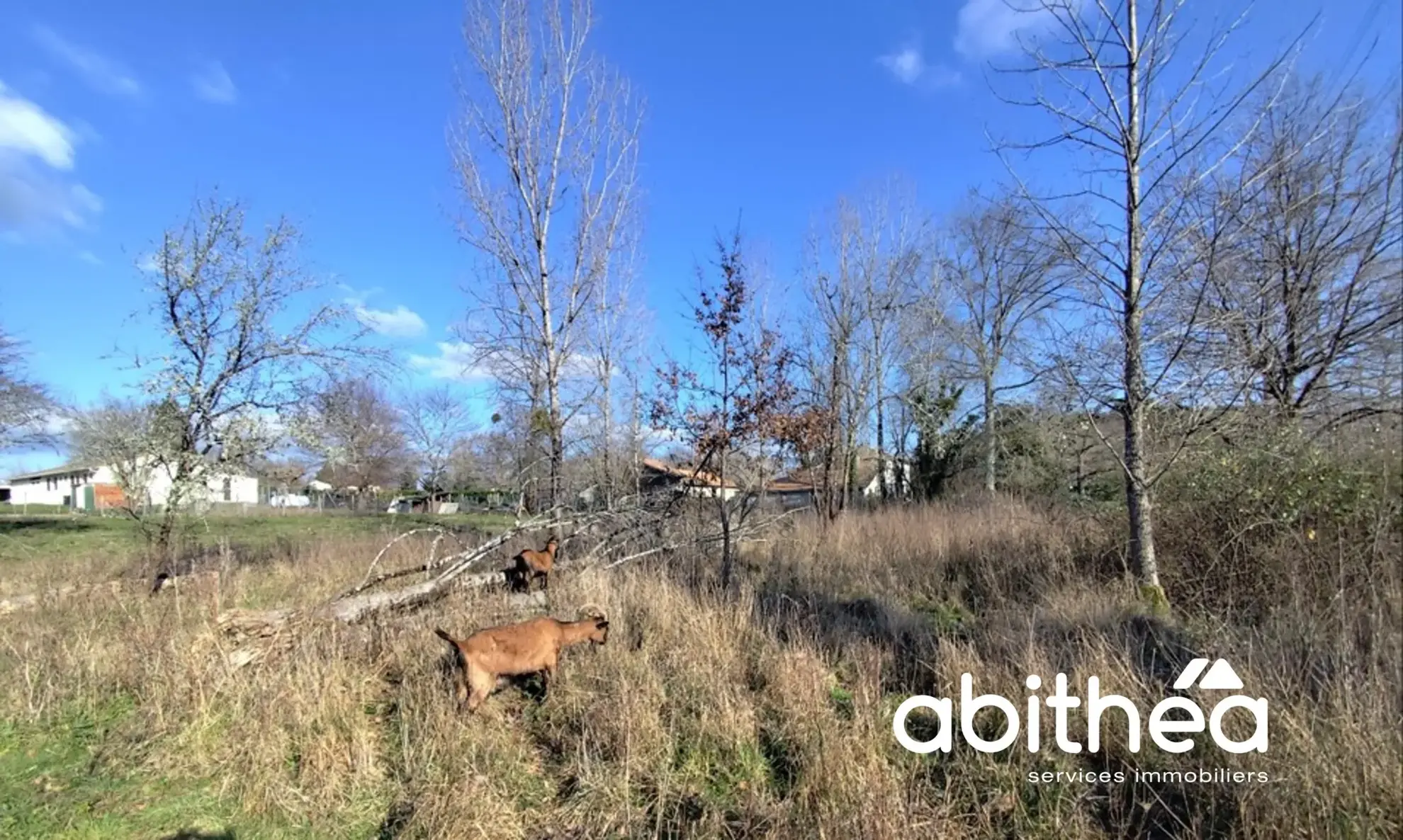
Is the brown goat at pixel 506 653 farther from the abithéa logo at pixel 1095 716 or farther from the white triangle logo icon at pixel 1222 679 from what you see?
the white triangle logo icon at pixel 1222 679

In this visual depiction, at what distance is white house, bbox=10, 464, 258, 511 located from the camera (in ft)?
36.0

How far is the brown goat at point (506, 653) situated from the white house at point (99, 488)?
8.63 meters

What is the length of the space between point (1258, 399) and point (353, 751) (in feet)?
21.1

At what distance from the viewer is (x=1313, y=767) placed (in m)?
2.53

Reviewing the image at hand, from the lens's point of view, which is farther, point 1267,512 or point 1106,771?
point 1267,512

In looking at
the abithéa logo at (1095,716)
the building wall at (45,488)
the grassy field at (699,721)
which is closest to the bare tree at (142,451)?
the grassy field at (699,721)

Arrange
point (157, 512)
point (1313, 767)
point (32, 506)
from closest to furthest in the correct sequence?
point (1313, 767) → point (157, 512) → point (32, 506)

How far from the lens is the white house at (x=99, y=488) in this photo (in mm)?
10977

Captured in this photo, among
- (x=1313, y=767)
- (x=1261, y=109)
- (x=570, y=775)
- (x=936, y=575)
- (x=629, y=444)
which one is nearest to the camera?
(x=1313, y=767)

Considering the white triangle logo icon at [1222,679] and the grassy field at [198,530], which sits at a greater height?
the white triangle logo icon at [1222,679]

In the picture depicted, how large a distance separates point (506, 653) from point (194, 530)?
1175cm

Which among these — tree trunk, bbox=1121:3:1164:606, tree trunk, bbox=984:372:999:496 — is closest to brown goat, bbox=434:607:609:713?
tree trunk, bbox=1121:3:1164:606

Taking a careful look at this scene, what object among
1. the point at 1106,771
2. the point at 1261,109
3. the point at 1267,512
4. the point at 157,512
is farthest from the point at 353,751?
the point at 157,512

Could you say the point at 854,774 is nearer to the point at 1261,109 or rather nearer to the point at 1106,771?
the point at 1106,771
